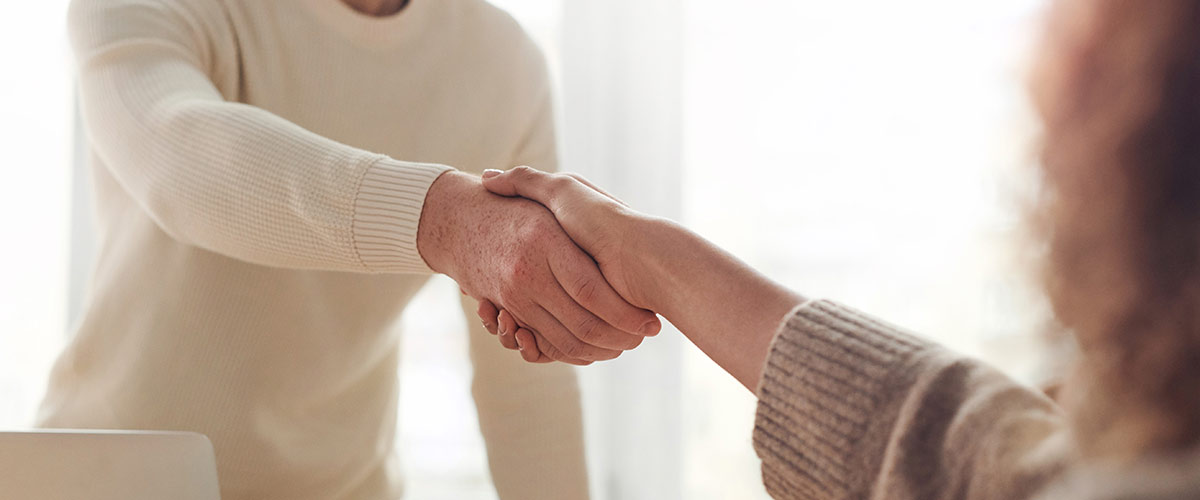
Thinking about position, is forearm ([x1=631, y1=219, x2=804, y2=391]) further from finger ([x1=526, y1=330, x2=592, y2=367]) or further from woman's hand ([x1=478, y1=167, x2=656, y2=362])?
finger ([x1=526, y1=330, x2=592, y2=367])

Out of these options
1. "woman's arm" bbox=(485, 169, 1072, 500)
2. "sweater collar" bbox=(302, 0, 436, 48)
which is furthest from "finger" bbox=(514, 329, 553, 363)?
"sweater collar" bbox=(302, 0, 436, 48)

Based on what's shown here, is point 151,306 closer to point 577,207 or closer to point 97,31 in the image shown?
point 97,31

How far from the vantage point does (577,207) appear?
2.93 ft

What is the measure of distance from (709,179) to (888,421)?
59.8 inches

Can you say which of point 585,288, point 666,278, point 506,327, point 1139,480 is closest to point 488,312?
point 506,327

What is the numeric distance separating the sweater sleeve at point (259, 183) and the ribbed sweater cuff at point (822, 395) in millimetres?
446

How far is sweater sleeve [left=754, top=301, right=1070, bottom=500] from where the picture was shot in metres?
0.45

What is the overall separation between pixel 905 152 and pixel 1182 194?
60.2 inches

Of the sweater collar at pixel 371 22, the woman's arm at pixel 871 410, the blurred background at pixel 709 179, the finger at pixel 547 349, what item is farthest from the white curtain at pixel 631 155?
the woman's arm at pixel 871 410

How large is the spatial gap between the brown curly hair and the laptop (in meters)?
0.63

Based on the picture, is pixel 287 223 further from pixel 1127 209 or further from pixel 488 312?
pixel 1127 209

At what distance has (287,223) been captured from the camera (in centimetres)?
87

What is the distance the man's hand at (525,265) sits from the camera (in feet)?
2.87

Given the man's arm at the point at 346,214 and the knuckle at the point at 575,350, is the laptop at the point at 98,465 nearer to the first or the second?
the man's arm at the point at 346,214
